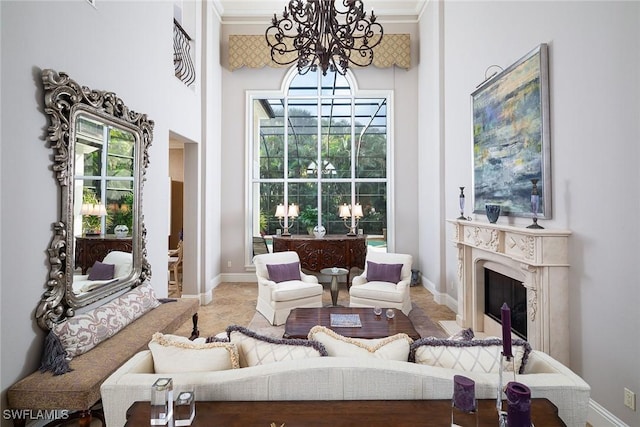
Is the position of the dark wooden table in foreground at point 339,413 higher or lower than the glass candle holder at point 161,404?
lower

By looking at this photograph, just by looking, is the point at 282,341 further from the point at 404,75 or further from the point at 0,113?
the point at 404,75

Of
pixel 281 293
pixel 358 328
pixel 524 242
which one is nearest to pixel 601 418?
pixel 524 242

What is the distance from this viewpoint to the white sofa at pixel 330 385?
4.55ft

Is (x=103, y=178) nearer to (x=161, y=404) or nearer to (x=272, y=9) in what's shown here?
(x=161, y=404)

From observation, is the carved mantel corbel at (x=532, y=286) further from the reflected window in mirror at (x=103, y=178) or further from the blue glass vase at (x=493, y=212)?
the reflected window in mirror at (x=103, y=178)

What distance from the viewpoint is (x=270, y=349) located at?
1.62 metres

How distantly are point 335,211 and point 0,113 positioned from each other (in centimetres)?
512

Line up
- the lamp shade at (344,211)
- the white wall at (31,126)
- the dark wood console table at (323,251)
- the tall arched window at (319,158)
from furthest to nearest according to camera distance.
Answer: the tall arched window at (319,158) → the lamp shade at (344,211) → the dark wood console table at (323,251) → the white wall at (31,126)

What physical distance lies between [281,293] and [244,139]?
3429 millimetres

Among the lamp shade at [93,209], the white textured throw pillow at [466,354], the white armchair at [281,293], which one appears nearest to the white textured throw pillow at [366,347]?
the white textured throw pillow at [466,354]

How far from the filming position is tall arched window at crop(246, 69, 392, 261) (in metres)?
6.46

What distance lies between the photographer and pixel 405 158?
249 inches

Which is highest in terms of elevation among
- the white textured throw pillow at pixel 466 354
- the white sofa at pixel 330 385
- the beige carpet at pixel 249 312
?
the white textured throw pillow at pixel 466 354

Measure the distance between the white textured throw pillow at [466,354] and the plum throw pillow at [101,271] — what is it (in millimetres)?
2533
